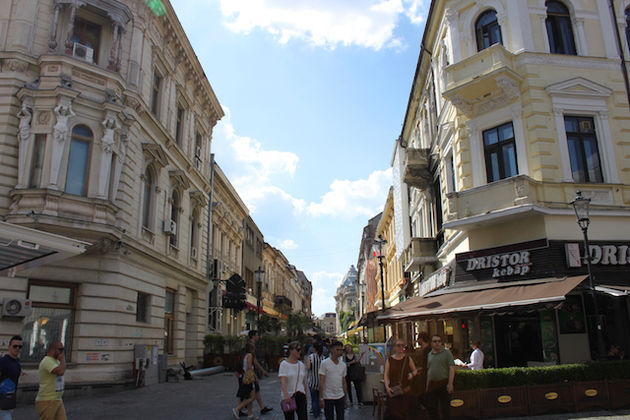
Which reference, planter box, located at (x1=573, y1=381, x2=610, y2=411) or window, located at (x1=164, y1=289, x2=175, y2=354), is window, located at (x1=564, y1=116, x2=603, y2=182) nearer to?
planter box, located at (x1=573, y1=381, x2=610, y2=411)

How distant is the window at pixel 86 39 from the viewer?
16.3 m

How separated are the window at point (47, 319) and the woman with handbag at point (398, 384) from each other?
36.3ft

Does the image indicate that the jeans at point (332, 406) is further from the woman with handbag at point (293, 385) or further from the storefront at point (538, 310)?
the storefront at point (538, 310)

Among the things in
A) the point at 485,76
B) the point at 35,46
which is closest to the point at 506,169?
the point at 485,76

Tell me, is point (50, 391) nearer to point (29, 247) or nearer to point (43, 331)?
point (29, 247)

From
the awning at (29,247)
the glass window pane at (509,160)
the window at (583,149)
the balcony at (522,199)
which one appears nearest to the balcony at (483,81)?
the glass window pane at (509,160)

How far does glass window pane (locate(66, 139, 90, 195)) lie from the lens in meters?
15.0

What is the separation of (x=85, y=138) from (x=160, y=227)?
554 cm

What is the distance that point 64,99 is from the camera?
14.8 m

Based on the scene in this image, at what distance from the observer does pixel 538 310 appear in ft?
42.6

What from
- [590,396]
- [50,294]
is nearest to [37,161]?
[50,294]

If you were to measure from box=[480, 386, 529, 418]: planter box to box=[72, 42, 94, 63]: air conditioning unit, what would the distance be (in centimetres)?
1524

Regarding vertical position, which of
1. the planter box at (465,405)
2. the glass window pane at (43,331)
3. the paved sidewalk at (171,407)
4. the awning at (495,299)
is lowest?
the paved sidewalk at (171,407)

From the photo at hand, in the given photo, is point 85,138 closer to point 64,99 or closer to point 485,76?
point 64,99
